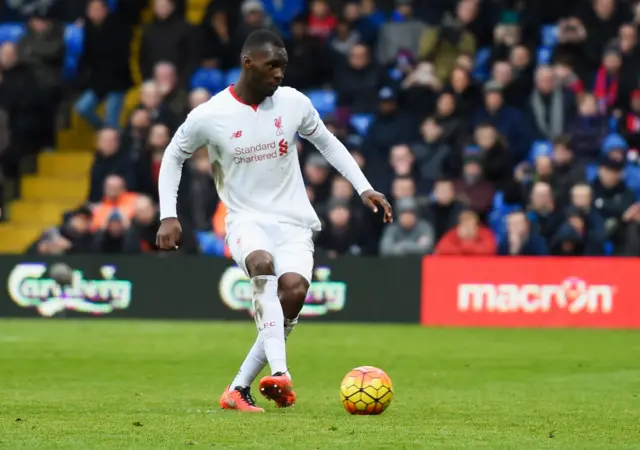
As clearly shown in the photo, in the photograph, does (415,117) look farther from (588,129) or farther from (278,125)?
(278,125)

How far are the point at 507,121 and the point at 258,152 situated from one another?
11.5m

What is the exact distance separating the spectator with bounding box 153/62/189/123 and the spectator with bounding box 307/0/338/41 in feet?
7.35

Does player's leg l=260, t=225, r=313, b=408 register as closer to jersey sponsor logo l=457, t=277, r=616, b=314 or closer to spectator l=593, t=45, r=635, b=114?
jersey sponsor logo l=457, t=277, r=616, b=314

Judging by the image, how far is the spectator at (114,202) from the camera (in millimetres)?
21359

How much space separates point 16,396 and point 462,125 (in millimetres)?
11532

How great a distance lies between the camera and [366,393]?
30.9 feet

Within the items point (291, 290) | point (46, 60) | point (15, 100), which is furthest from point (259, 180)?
point (46, 60)

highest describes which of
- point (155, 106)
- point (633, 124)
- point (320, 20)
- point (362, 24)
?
point (320, 20)

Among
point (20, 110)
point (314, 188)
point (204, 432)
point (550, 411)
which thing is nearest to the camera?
point (204, 432)

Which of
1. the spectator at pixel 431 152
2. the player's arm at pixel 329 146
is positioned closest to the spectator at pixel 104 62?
the spectator at pixel 431 152

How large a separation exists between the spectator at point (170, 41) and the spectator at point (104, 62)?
785 mm

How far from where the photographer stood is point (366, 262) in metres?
19.5

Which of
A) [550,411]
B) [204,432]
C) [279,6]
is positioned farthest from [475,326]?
[204,432]

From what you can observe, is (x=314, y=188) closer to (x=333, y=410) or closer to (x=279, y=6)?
(x=279, y=6)
